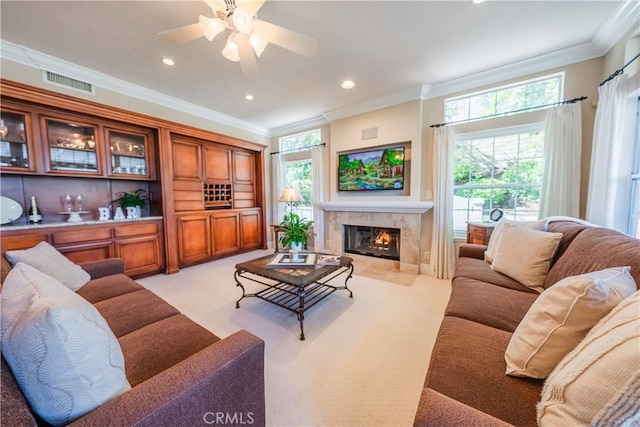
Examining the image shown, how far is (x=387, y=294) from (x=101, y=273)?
9.44ft

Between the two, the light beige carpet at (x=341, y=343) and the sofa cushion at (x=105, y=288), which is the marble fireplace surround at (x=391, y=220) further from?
the sofa cushion at (x=105, y=288)

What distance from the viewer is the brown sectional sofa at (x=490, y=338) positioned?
699 mm

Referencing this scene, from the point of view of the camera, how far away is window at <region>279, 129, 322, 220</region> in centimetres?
477

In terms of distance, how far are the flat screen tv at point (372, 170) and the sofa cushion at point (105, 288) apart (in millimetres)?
3178

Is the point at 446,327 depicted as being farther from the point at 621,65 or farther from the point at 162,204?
the point at 162,204

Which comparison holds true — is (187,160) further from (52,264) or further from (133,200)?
(52,264)

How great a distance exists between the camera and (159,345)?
114cm

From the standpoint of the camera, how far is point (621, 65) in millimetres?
2107

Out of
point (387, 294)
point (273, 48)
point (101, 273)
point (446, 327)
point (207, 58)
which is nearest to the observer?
point (446, 327)

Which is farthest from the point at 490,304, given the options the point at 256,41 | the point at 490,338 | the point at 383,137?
the point at 383,137

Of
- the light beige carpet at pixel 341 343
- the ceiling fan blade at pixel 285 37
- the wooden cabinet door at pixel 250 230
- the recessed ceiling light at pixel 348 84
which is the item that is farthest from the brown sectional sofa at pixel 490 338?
the wooden cabinet door at pixel 250 230

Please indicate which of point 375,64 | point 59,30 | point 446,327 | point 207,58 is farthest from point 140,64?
point 446,327

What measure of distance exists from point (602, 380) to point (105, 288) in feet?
8.66

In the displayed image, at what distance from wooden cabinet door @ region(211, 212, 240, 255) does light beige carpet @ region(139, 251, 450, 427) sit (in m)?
1.14
